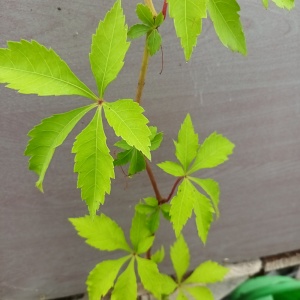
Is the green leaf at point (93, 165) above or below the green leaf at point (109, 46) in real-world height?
below

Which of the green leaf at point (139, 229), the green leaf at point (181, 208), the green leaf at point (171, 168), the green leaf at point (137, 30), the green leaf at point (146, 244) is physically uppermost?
the green leaf at point (137, 30)

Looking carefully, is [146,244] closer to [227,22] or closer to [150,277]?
[150,277]

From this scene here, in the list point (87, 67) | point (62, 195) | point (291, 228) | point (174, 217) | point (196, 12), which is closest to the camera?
point (196, 12)

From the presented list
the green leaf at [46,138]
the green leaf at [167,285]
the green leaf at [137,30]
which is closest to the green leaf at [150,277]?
the green leaf at [167,285]

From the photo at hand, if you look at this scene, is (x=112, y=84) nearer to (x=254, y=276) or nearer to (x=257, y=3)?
(x=257, y=3)

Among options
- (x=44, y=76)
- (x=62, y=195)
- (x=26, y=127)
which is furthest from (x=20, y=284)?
(x=44, y=76)

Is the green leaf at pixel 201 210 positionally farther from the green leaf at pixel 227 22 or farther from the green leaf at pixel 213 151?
the green leaf at pixel 227 22
